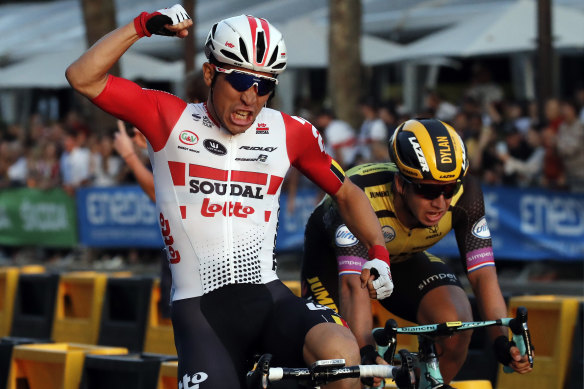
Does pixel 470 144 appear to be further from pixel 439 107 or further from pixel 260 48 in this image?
pixel 260 48

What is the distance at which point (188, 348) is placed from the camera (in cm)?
570

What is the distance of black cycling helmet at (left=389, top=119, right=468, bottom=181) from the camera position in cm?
630

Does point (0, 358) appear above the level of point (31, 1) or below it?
below

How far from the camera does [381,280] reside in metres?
5.58

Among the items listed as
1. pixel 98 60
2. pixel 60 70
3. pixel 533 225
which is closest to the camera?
pixel 98 60

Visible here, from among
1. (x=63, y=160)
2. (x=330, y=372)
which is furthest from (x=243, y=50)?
(x=63, y=160)

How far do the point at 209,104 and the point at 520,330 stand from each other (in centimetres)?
184

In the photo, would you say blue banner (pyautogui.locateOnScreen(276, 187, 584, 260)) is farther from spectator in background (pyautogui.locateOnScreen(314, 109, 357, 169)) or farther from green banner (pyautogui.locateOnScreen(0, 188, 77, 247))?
green banner (pyautogui.locateOnScreen(0, 188, 77, 247))

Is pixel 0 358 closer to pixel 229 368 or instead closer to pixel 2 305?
pixel 229 368

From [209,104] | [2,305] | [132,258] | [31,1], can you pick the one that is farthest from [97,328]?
[31,1]

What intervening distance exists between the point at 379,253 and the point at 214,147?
36.7 inches

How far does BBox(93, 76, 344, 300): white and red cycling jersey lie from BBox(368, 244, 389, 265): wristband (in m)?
0.49

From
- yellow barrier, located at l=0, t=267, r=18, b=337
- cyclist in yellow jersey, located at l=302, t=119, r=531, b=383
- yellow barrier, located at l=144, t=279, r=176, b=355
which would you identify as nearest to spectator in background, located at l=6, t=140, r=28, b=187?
Answer: yellow barrier, located at l=0, t=267, r=18, b=337

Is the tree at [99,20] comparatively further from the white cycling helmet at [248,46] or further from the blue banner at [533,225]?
the white cycling helmet at [248,46]
